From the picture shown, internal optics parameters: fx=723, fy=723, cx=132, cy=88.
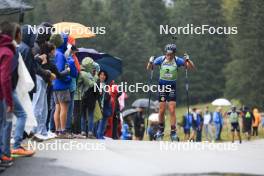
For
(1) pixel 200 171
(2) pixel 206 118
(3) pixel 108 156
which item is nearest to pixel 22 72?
(3) pixel 108 156

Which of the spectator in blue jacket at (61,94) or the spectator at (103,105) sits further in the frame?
the spectator at (103,105)

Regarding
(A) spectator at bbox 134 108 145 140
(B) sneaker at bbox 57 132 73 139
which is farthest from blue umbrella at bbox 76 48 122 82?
(A) spectator at bbox 134 108 145 140

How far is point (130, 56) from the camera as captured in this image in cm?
10431

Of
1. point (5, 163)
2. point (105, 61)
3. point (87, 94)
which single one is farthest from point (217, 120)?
point (5, 163)

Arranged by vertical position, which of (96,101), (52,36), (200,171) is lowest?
(200,171)

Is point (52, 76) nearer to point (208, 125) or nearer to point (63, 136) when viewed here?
point (63, 136)

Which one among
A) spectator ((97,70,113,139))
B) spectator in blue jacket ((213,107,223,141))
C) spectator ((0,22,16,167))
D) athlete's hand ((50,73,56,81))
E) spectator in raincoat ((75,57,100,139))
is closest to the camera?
spectator ((0,22,16,167))

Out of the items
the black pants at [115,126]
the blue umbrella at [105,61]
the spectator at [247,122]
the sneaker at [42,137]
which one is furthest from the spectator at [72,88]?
the spectator at [247,122]

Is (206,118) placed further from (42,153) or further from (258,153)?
(42,153)

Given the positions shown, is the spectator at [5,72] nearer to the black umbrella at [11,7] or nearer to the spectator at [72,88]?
the spectator at [72,88]

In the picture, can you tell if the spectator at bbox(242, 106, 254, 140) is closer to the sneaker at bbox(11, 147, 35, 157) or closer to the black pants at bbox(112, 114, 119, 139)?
the black pants at bbox(112, 114, 119, 139)

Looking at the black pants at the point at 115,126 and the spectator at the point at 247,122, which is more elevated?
the spectator at the point at 247,122

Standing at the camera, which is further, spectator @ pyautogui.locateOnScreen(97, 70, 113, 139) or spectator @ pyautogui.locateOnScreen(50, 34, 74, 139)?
spectator @ pyautogui.locateOnScreen(97, 70, 113, 139)

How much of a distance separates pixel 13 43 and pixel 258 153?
559cm
